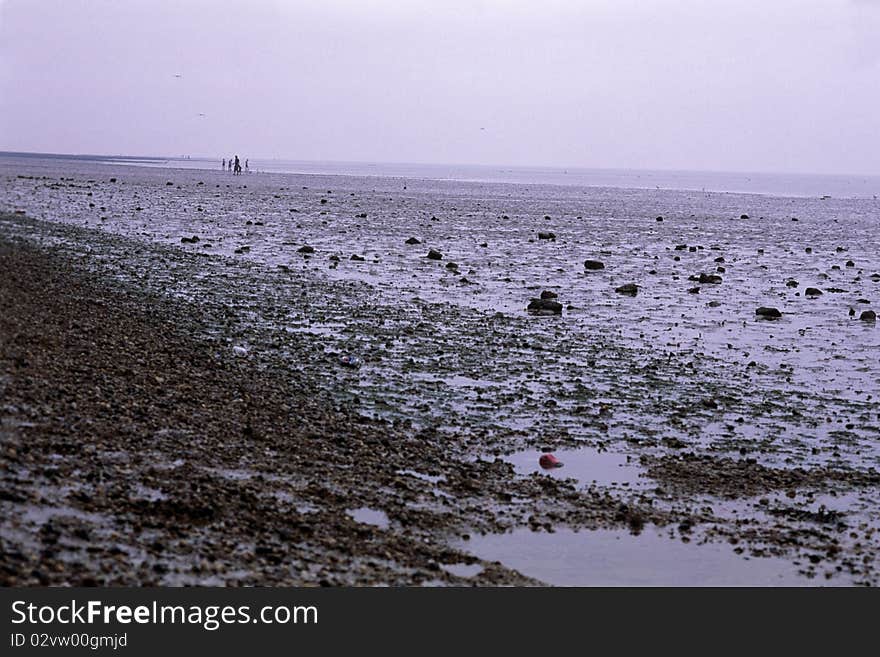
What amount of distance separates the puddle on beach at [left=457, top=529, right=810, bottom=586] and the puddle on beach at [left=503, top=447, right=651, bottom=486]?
203 cm

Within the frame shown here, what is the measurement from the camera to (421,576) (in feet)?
32.5

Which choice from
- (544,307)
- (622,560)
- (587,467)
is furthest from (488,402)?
(544,307)

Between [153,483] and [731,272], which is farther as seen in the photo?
[731,272]

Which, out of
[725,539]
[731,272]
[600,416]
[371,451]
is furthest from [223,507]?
[731,272]

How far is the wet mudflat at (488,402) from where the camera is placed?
38.2ft

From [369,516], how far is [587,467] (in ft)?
13.3

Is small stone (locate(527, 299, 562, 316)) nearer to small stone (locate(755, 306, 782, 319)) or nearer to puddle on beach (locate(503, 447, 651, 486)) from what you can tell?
small stone (locate(755, 306, 782, 319))

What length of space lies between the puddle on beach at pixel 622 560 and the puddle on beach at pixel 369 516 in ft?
3.27

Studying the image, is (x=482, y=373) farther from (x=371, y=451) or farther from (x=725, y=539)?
(x=725, y=539)

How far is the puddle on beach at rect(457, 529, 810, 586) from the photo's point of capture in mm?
10602

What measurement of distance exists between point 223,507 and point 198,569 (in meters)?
1.74

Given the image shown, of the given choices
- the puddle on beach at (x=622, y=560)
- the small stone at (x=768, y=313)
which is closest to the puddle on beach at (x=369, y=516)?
the puddle on beach at (x=622, y=560)

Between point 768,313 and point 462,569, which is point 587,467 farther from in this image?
point 768,313

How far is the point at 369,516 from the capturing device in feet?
37.9
